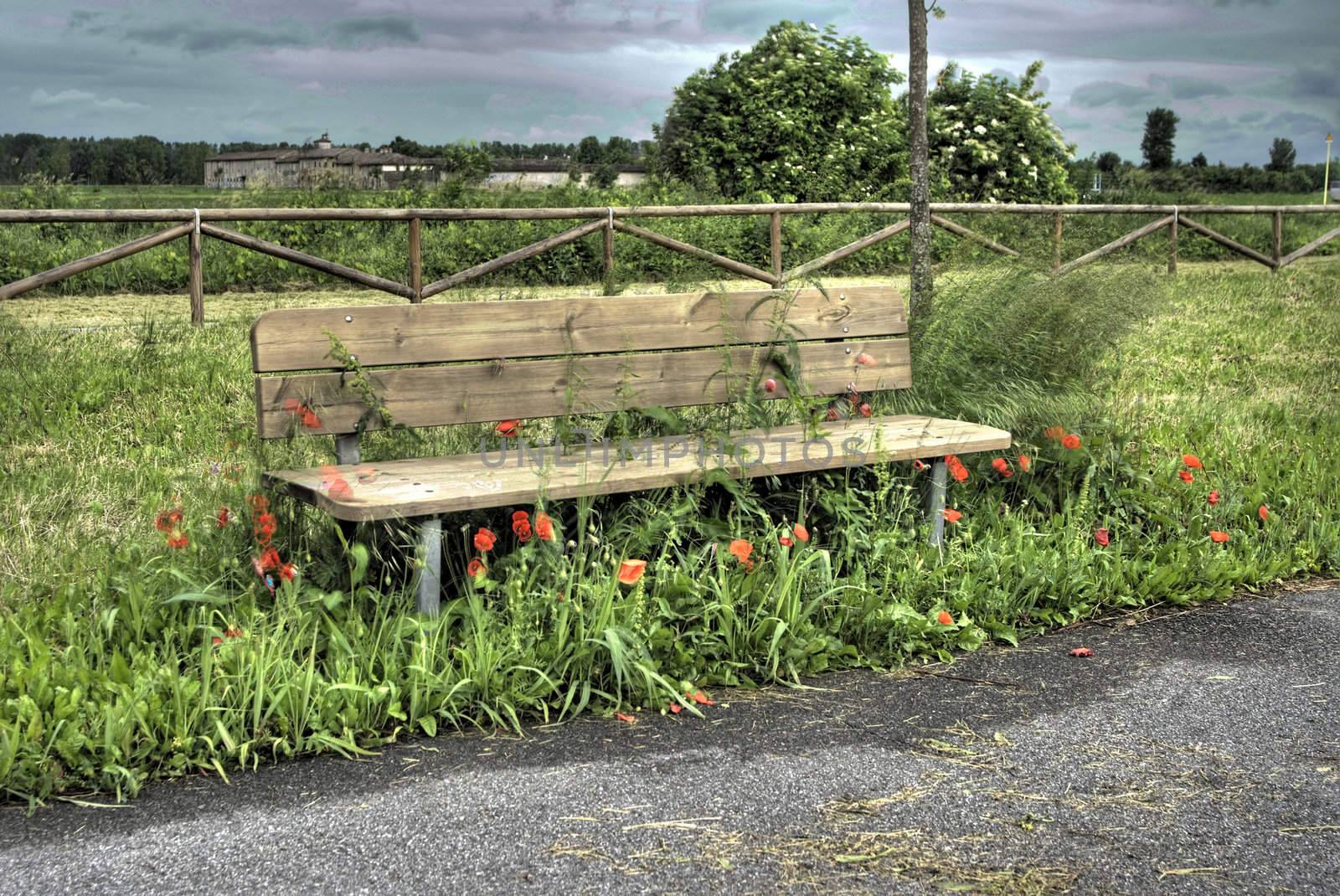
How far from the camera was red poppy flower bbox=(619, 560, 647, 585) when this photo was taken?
3404 millimetres

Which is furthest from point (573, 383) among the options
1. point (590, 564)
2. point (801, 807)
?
point (801, 807)

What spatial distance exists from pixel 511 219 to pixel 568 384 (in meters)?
7.60

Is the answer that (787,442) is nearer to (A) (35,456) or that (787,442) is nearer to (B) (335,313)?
(B) (335,313)

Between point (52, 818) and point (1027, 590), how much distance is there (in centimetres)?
281

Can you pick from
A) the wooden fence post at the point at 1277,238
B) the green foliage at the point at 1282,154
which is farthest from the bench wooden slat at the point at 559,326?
the green foliage at the point at 1282,154

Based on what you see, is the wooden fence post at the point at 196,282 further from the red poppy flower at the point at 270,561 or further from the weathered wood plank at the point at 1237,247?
the weathered wood plank at the point at 1237,247

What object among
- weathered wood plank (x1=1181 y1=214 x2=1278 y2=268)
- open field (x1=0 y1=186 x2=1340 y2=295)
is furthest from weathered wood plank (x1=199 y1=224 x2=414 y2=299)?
weathered wood plank (x1=1181 y1=214 x2=1278 y2=268)

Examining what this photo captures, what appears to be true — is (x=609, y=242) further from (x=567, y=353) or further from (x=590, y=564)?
(x=590, y=564)

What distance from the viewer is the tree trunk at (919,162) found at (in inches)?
234

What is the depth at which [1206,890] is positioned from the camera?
2453 mm

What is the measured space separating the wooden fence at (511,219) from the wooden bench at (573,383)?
1.54m

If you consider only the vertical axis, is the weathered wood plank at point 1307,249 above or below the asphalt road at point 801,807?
above

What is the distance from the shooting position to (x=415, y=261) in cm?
1034

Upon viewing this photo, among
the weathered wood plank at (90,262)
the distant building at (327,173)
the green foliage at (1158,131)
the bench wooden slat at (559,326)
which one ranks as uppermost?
the green foliage at (1158,131)
